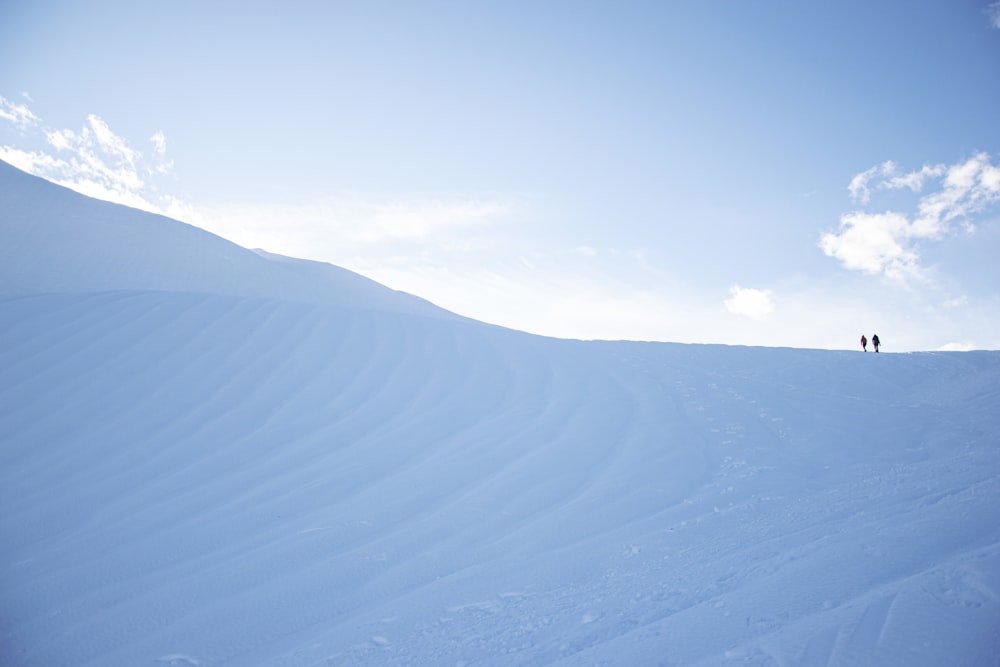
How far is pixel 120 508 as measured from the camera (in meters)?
3.69

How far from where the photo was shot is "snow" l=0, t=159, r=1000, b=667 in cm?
240

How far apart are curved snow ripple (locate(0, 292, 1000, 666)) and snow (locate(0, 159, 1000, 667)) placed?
0.02 m

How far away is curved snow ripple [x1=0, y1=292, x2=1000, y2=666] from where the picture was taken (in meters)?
2.39

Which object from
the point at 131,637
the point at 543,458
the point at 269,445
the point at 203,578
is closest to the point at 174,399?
the point at 269,445

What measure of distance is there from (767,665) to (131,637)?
276 centimetres

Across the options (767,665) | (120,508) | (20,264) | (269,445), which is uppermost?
(20,264)

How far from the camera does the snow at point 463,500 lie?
2398 millimetres

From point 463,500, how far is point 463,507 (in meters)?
0.10

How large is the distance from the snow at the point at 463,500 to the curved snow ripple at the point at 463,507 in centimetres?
2

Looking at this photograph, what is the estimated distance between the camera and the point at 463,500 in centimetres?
383

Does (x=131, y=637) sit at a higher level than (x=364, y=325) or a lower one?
lower

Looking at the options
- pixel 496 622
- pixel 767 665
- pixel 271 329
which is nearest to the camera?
pixel 767 665

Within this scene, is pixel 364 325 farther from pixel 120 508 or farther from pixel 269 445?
pixel 120 508

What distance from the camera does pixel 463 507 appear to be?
3732 millimetres
